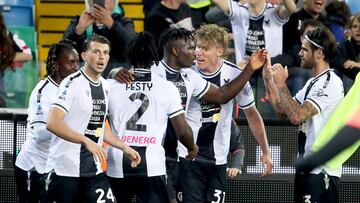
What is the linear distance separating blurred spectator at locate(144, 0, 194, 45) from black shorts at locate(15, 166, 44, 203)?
2787 mm

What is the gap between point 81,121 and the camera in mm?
7770

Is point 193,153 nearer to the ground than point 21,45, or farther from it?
nearer to the ground

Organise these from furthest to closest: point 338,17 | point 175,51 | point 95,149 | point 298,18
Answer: point 338,17, point 298,18, point 175,51, point 95,149

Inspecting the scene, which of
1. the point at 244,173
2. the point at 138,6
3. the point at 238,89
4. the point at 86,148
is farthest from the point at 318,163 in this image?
the point at 138,6

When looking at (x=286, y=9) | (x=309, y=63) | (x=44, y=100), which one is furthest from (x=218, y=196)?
(x=286, y=9)

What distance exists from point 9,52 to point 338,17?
13.5 feet

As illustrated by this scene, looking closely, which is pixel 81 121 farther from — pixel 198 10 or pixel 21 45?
pixel 198 10

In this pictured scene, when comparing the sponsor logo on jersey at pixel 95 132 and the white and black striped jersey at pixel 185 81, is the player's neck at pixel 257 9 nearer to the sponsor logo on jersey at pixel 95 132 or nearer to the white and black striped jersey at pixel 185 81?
the white and black striped jersey at pixel 185 81

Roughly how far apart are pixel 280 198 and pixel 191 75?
102 inches

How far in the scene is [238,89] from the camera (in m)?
8.27

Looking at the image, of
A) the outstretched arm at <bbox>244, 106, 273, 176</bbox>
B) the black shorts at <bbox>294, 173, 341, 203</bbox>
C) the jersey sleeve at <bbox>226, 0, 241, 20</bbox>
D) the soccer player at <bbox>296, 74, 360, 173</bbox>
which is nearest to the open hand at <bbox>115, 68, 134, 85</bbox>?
the outstretched arm at <bbox>244, 106, 273, 176</bbox>

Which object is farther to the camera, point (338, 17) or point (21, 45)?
point (338, 17)

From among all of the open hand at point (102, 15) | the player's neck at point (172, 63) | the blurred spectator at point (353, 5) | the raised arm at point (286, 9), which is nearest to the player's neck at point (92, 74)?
the player's neck at point (172, 63)

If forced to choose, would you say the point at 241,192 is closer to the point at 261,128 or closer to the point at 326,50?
the point at 261,128
